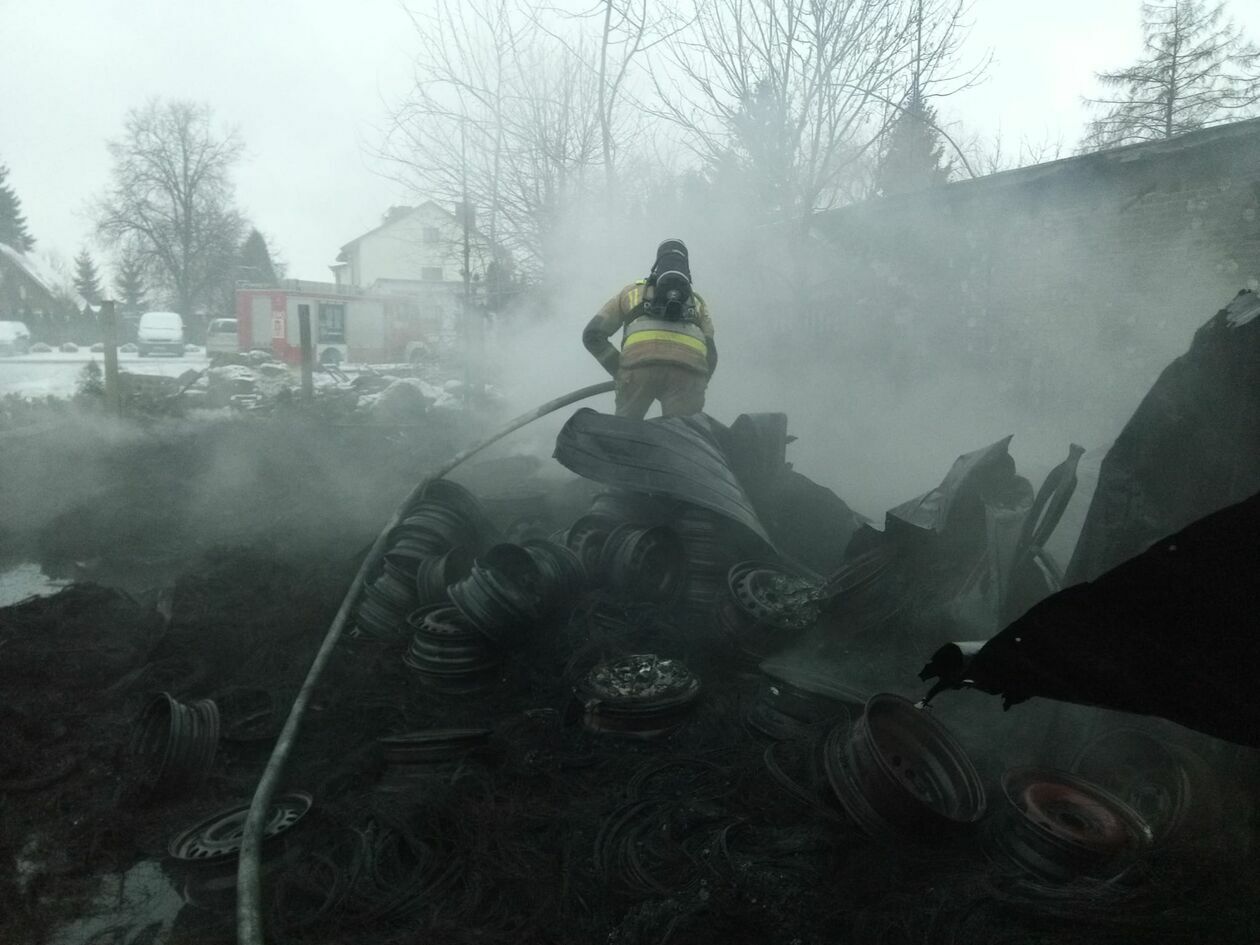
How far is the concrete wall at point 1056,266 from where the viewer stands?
794 centimetres

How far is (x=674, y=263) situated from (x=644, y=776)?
4089 millimetres

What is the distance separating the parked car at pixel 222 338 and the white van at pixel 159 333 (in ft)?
4.25

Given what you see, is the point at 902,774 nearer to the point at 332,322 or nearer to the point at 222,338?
the point at 332,322

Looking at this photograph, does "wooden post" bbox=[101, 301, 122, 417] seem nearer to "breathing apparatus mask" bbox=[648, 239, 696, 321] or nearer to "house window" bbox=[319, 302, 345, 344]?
"breathing apparatus mask" bbox=[648, 239, 696, 321]

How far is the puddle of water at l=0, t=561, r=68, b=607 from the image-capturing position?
5922 mm

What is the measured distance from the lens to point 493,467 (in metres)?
8.64

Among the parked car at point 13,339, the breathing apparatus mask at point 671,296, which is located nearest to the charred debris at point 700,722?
the breathing apparatus mask at point 671,296

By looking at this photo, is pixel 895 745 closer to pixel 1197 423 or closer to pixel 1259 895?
pixel 1259 895

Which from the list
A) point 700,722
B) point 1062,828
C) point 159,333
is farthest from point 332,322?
point 1062,828

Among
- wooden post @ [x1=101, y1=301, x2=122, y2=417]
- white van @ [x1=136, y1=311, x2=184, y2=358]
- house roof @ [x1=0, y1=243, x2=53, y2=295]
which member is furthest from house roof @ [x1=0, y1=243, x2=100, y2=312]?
wooden post @ [x1=101, y1=301, x2=122, y2=417]

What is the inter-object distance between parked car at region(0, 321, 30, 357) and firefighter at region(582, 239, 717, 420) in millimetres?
28322

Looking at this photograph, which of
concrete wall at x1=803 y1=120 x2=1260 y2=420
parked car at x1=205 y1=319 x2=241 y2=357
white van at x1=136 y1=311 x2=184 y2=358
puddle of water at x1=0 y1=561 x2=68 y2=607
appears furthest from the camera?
white van at x1=136 y1=311 x2=184 y2=358

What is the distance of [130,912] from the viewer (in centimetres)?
291

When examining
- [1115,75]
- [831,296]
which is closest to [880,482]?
[831,296]
